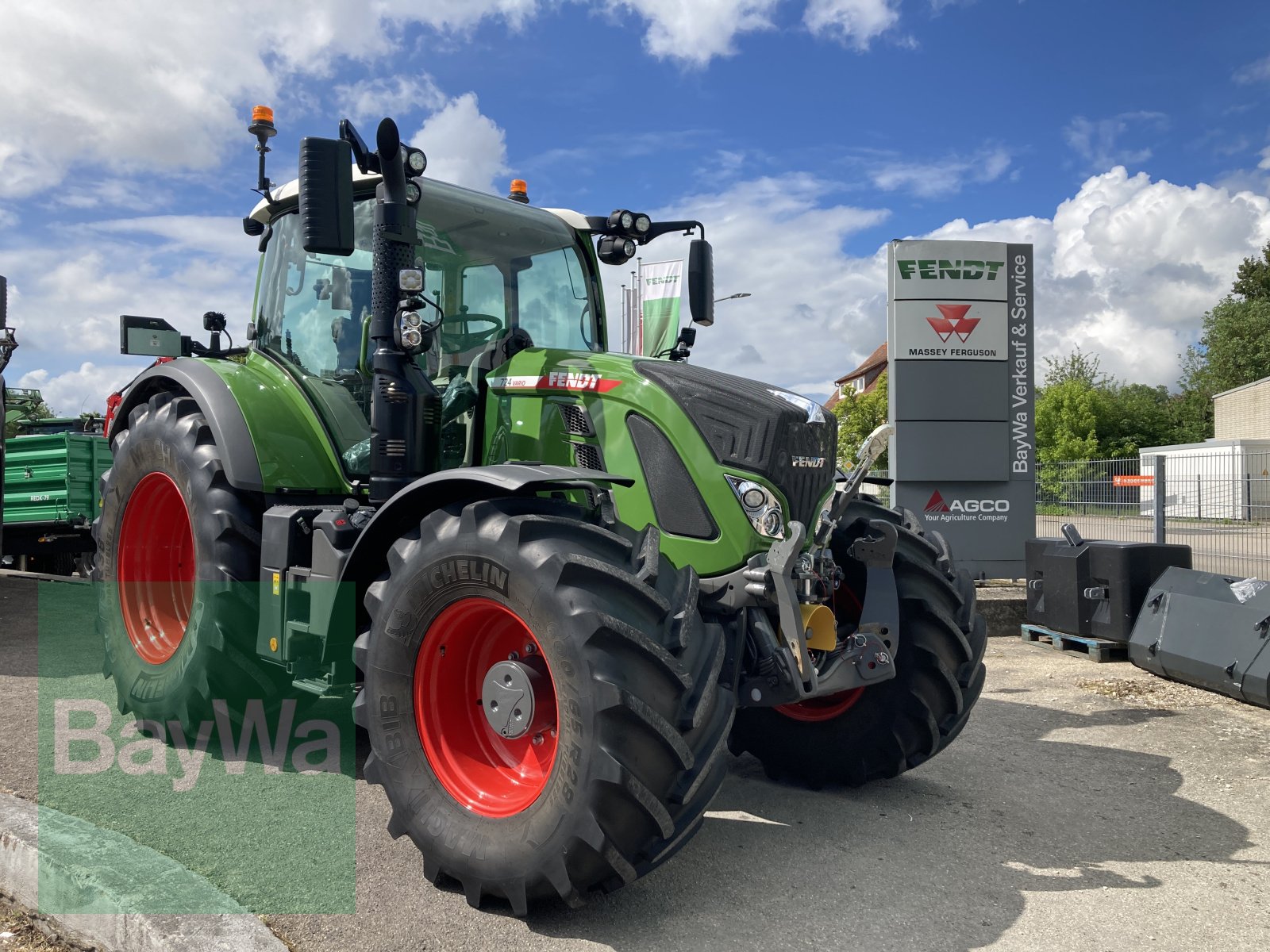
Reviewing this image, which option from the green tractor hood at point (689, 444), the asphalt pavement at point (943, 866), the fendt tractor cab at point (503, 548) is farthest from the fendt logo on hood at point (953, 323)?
the green tractor hood at point (689, 444)

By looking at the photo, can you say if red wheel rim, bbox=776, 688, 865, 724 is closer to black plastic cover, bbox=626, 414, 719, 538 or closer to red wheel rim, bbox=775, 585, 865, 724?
red wheel rim, bbox=775, 585, 865, 724

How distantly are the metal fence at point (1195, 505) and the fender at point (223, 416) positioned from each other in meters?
7.71

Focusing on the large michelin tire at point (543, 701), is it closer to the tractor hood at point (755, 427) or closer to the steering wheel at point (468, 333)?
the tractor hood at point (755, 427)

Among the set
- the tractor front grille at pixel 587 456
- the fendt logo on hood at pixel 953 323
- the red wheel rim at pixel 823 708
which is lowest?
the red wheel rim at pixel 823 708

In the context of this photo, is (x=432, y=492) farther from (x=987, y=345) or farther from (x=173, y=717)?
(x=987, y=345)

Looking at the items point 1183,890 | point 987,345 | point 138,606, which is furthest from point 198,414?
point 987,345

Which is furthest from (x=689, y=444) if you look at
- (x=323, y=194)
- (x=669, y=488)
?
(x=323, y=194)

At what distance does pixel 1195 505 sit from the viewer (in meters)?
9.85

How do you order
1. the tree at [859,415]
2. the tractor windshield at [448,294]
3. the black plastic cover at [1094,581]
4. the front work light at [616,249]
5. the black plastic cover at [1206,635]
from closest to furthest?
the tractor windshield at [448,294] < the front work light at [616,249] < the black plastic cover at [1206,635] < the black plastic cover at [1094,581] < the tree at [859,415]

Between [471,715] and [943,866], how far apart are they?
1.76 meters

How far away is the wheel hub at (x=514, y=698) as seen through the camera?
10.6ft

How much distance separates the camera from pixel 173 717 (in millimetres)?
4836

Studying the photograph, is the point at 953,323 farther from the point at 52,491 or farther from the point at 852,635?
the point at 52,491

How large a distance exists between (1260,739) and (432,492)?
15.6 feet
